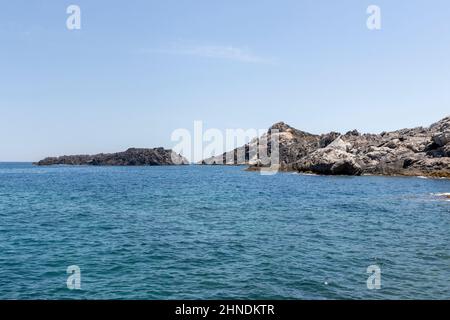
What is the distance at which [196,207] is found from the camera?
2210 inches

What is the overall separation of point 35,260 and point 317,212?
34.3 m

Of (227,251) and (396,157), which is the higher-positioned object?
(396,157)

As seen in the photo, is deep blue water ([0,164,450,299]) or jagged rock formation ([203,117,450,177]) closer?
deep blue water ([0,164,450,299])

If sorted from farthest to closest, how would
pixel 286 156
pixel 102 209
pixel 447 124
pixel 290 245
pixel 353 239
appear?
pixel 286 156
pixel 447 124
pixel 102 209
pixel 353 239
pixel 290 245

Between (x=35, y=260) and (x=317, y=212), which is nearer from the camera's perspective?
(x=35, y=260)

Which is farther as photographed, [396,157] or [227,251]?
[396,157]

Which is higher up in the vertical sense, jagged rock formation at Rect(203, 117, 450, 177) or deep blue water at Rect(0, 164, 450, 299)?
jagged rock formation at Rect(203, 117, 450, 177)

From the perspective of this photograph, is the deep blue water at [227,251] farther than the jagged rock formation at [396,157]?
No

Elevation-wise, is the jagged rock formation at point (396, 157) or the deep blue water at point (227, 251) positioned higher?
the jagged rock formation at point (396, 157)
